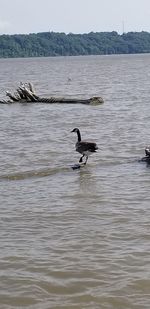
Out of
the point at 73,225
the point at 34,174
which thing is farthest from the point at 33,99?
the point at 73,225

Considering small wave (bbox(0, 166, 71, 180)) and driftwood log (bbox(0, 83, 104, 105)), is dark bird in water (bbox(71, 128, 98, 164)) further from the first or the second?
driftwood log (bbox(0, 83, 104, 105))

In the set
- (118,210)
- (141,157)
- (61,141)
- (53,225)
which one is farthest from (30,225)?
(61,141)

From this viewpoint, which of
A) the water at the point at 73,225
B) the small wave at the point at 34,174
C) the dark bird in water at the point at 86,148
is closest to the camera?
the water at the point at 73,225

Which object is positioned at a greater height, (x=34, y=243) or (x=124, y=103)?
(x=124, y=103)

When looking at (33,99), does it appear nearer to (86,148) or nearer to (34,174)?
(86,148)

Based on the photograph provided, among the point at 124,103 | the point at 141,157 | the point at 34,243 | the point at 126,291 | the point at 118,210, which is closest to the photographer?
the point at 126,291

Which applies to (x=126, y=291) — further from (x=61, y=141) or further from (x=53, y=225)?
(x=61, y=141)

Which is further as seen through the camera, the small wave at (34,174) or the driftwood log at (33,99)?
the driftwood log at (33,99)

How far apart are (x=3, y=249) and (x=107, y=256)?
137cm

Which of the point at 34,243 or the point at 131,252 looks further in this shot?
the point at 34,243

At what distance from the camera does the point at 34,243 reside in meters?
7.68

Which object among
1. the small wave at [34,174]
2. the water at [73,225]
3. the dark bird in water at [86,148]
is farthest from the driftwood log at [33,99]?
the small wave at [34,174]

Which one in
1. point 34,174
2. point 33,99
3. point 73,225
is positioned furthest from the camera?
point 33,99

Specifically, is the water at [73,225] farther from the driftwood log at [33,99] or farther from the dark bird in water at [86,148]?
the driftwood log at [33,99]
